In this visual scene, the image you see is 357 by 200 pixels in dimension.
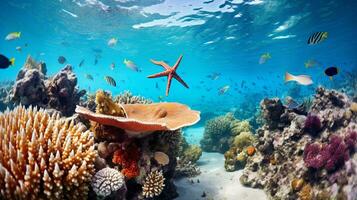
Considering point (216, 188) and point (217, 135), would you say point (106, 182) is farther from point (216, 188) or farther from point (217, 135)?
point (217, 135)

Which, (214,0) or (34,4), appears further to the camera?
(34,4)

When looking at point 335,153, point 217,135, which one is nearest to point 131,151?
point 335,153

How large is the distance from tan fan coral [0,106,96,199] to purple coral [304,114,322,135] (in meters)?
5.11

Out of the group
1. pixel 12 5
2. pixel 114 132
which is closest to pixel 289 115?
pixel 114 132

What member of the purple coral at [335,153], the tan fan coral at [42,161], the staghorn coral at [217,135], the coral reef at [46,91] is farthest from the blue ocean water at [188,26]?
the purple coral at [335,153]

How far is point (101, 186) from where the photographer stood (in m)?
3.77

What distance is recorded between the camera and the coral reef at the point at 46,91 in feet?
23.4

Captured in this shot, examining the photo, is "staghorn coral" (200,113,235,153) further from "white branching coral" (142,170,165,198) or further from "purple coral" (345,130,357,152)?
"white branching coral" (142,170,165,198)

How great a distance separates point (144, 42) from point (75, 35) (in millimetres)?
9399

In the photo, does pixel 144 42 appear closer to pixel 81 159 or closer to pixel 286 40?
pixel 286 40

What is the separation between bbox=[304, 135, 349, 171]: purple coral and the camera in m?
5.62

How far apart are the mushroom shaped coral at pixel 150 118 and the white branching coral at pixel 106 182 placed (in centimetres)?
78

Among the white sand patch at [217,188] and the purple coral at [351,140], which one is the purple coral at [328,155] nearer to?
the purple coral at [351,140]

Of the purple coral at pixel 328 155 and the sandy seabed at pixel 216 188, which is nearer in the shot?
the purple coral at pixel 328 155
